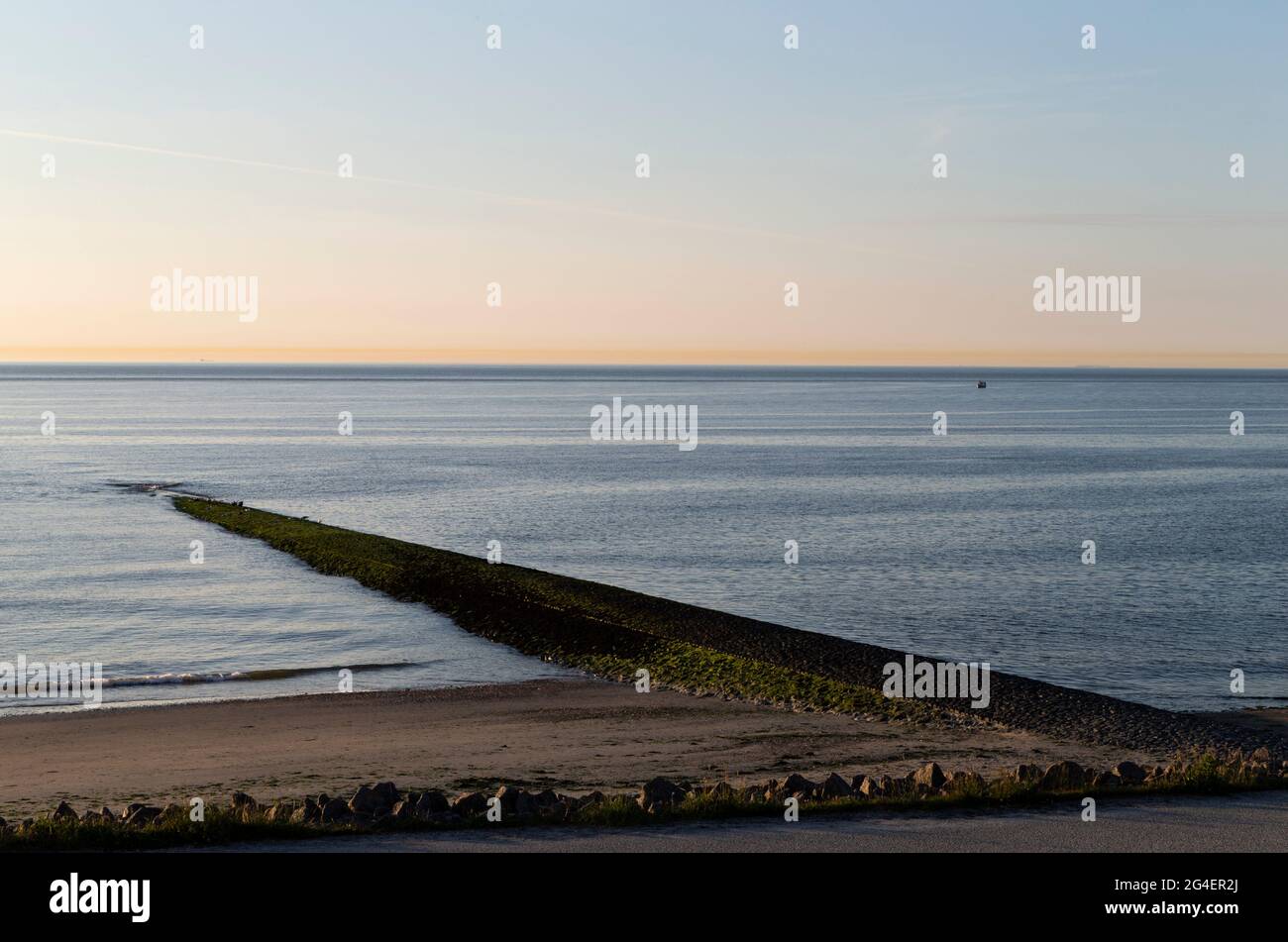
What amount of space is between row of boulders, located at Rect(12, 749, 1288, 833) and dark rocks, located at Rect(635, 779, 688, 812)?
A: 0.01 metres

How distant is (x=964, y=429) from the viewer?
151m

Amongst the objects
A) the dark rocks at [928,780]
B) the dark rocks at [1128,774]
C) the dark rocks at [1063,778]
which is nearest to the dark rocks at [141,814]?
the dark rocks at [928,780]

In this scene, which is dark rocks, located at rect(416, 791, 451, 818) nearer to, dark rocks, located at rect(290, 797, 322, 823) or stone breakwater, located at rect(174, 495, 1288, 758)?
dark rocks, located at rect(290, 797, 322, 823)

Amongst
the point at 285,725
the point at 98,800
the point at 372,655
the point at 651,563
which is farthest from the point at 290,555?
the point at 98,800

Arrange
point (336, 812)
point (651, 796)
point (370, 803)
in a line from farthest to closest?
1. point (651, 796)
2. point (370, 803)
3. point (336, 812)

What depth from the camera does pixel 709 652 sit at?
3088cm

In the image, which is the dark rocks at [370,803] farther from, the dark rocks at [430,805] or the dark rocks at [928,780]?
the dark rocks at [928,780]

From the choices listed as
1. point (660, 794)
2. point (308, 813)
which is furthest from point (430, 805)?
point (660, 794)

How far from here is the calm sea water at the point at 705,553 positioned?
107ft

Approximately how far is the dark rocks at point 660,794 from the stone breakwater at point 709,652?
10.0 meters

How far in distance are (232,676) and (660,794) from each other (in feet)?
57.1

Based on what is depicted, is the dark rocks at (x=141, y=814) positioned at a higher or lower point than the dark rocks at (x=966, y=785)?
lower

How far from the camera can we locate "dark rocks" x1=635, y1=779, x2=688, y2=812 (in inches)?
612

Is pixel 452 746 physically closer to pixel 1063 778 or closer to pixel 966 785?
pixel 966 785
